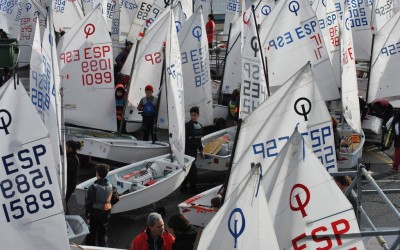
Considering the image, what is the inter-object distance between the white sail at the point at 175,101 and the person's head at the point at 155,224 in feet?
16.5

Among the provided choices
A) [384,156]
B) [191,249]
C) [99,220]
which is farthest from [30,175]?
[384,156]

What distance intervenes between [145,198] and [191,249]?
4373 mm

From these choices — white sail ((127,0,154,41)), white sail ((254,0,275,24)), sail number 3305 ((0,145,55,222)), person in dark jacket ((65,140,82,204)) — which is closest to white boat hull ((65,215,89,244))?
person in dark jacket ((65,140,82,204))

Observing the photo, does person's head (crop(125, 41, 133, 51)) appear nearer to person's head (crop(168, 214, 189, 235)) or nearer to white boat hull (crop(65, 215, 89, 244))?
white boat hull (crop(65, 215, 89, 244))

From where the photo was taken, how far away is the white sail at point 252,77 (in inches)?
492

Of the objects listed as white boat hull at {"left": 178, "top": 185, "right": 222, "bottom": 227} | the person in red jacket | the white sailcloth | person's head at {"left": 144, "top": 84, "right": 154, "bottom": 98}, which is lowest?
white boat hull at {"left": 178, "top": 185, "right": 222, "bottom": 227}

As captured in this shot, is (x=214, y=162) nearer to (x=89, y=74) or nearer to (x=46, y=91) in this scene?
(x=89, y=74)

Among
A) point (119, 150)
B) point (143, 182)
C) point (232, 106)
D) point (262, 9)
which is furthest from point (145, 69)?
point (143, 182)

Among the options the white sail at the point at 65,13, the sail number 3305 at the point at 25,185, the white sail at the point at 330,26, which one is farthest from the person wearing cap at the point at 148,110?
the sail number 3305 at the point at 25,185

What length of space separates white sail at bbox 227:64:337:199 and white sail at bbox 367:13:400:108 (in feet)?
28.6

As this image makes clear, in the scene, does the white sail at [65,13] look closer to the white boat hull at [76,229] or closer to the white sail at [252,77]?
the white sail at [252,77]

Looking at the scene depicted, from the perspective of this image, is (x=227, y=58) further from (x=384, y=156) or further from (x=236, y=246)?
(x=236, y=246)

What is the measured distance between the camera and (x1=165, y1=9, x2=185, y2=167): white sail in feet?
45.5

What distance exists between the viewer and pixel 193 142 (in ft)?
47.4
